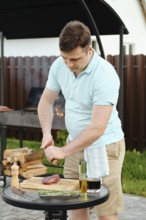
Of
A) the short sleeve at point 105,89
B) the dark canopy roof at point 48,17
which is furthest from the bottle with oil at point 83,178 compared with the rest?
the dark canopy roof at point 48,17

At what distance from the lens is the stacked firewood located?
642 centimetres

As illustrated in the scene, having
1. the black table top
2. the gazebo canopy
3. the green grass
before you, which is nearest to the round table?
the black table top

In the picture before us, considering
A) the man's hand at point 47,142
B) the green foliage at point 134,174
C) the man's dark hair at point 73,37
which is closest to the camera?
the man's dark hair at point 73,37

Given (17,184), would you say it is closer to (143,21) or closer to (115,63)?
(115,63)

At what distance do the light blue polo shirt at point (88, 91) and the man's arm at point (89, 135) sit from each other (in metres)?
0.06

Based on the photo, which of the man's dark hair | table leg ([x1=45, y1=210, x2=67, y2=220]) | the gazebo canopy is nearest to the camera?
the man's dark hair

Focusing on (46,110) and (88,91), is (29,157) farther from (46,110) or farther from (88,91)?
(88,91)

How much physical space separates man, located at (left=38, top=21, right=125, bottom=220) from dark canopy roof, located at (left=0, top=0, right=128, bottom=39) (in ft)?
8.58

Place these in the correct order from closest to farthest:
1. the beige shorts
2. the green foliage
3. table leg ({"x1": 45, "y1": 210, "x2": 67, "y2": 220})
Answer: table leg ({"x1": 45, "y1": 210, "x2": 67, "y2": 220}) → the beige shorts → the green foliage

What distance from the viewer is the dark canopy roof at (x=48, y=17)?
6.27m

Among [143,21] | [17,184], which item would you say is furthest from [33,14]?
[143,21]

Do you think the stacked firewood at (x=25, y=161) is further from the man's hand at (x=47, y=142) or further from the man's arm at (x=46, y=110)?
the man's hand at (x=47, y=142)

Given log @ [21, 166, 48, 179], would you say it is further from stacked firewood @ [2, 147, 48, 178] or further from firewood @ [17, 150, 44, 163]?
firewood @ [17, 150, 44, 163]

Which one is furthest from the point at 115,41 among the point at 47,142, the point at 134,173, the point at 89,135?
the point at 89,135
